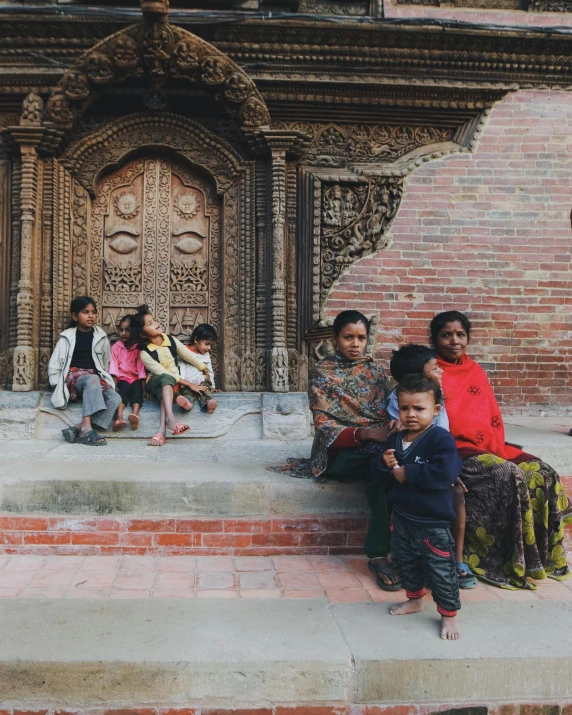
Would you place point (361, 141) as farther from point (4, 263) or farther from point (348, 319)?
point (4, 263)

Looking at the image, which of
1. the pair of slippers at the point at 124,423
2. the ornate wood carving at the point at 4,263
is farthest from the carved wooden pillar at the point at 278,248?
the ornate wood carving at the point at 4,263

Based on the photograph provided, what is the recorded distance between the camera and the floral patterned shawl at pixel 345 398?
12.4 feet

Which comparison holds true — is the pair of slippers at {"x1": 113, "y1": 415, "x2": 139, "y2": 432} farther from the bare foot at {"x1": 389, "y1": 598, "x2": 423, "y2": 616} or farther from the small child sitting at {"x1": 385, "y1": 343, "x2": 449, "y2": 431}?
the bare foot at {"x1": 389, "y1": 598, "x2": 423, "y2": 616}

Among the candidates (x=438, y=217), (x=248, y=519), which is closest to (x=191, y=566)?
(x=248, y=519)

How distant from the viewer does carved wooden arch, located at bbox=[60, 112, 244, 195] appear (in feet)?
20.9

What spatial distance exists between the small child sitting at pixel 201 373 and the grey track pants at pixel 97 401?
735 mm

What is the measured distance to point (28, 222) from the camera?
6.04 metres

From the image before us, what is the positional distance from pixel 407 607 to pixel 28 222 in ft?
17.9

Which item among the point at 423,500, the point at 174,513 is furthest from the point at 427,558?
the point at 174,513

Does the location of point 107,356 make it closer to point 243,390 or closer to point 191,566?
point 243,390

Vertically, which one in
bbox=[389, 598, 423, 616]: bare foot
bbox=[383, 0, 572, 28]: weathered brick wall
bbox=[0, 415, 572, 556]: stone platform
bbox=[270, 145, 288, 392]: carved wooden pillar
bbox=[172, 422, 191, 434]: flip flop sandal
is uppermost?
bbox=[383, 0, 572, 28]: weathered brick wall

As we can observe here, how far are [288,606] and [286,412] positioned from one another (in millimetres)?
3032

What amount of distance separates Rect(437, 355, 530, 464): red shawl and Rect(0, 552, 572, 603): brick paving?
81 centimetres

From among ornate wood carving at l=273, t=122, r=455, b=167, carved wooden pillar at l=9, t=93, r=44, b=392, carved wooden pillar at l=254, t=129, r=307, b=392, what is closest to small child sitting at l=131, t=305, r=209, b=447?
carved wooden pillar at l=254, t=129, r=307, b=392
